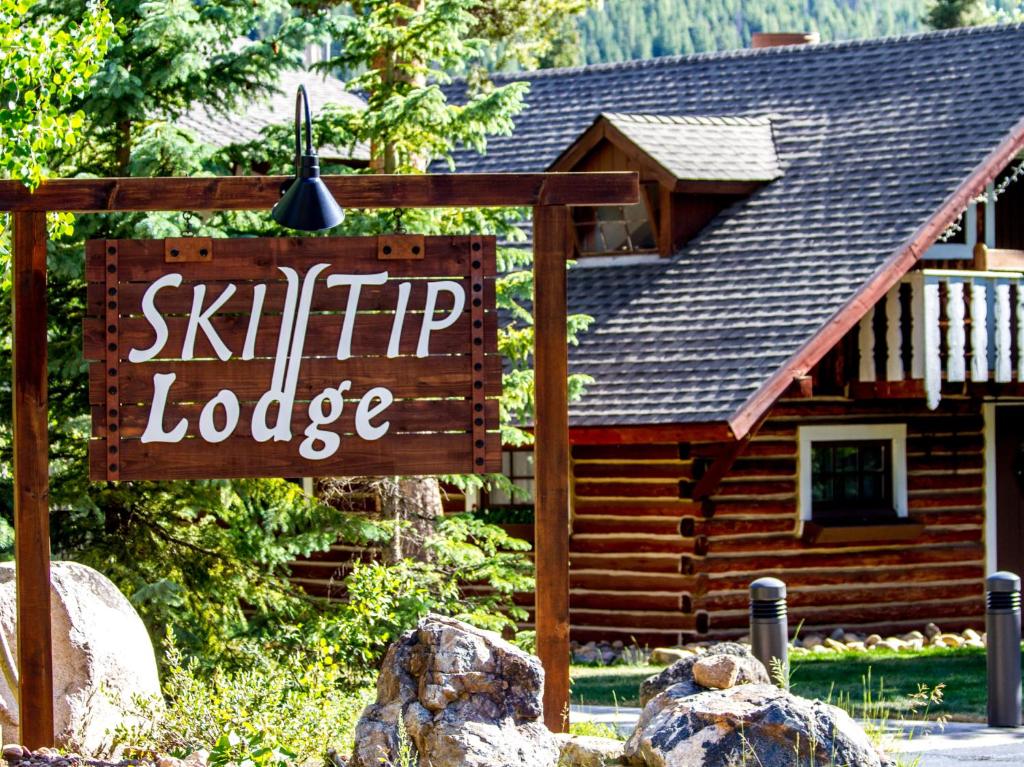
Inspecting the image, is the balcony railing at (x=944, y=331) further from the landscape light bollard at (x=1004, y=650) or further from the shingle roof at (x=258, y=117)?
the landscape light bollard at (x=1004, y=650)

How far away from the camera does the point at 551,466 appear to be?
865cm

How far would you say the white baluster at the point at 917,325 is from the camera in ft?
58.9

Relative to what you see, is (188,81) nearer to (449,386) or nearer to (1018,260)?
(449,386)

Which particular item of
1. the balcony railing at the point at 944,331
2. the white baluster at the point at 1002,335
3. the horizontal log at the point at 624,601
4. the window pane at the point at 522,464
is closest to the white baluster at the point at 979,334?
the balcony railing at the point at 944,331

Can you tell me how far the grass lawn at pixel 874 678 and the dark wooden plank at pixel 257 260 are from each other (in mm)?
5401

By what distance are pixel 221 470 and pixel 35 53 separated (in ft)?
7.24

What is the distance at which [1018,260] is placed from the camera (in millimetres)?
19578

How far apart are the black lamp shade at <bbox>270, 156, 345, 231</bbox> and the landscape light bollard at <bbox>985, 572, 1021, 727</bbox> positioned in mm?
5517

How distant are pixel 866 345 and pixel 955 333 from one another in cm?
91

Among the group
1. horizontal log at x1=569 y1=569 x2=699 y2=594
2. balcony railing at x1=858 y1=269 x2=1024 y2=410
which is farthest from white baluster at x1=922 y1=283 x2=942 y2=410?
horizontal log at x1=569 y1=569 x2=699 y2=594

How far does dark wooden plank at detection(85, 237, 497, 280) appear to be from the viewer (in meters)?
8.42

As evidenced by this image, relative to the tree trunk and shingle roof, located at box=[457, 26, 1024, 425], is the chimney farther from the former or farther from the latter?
the tree trunk

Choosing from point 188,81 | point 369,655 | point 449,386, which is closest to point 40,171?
point 449,386

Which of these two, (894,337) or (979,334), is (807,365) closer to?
(894,337)
